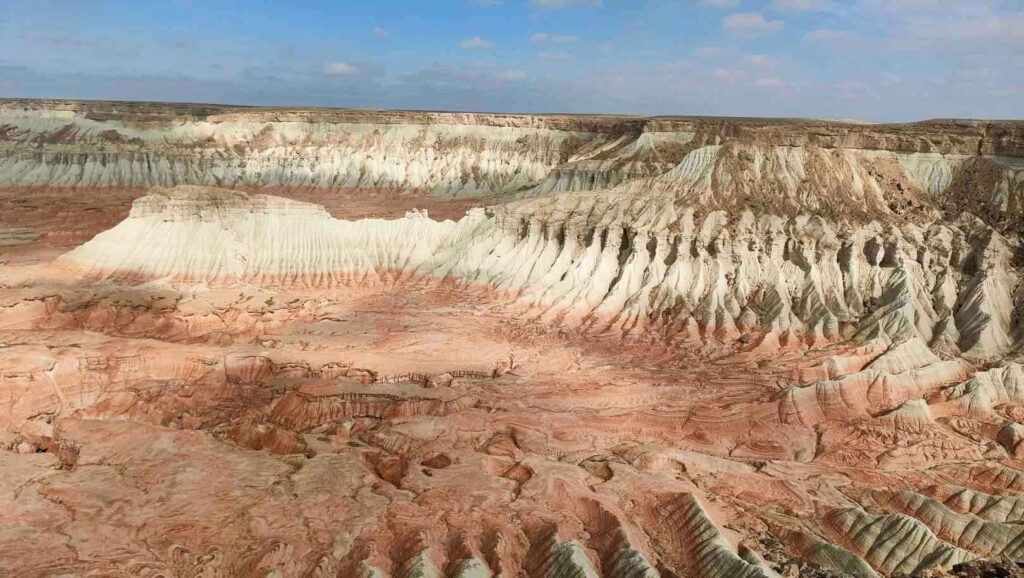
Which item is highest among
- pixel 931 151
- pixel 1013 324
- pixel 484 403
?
pixel 931 151

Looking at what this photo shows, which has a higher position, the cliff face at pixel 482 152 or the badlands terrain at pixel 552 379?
the cliff face at pixel 482 152

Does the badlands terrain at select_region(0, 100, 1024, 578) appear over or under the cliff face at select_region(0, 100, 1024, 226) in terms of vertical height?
under

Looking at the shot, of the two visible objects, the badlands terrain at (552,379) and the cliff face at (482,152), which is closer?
the badlands terrain at (552,379)

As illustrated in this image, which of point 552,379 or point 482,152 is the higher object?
point 482,152

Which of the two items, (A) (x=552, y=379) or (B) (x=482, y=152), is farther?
(B) (x=482, y=152)

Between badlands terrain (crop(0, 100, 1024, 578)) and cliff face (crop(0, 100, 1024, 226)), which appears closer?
badlands terrain (crop(0, 100, 1024, 578))

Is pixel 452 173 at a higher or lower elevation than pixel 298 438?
higher

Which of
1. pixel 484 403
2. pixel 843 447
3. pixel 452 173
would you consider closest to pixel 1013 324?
pixel 843 447

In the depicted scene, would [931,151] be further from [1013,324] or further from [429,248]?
[429,248]
